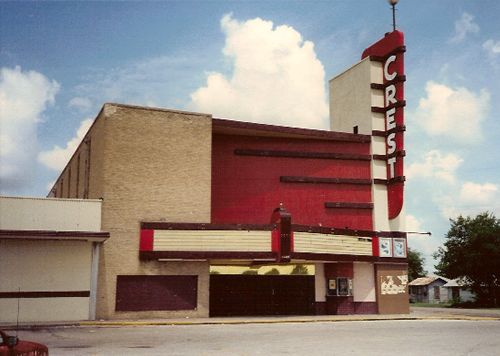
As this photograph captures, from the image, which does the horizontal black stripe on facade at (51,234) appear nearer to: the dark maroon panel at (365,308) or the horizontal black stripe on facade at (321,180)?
the horizontal black stripe on facade at (321,180)

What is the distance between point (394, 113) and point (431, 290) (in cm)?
7521

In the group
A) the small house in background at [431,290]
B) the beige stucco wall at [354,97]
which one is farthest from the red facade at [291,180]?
the small house in background at [431,290]

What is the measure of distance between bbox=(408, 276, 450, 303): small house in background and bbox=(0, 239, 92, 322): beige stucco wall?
85.9m

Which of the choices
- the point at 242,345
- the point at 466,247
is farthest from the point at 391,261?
the point at 466,247

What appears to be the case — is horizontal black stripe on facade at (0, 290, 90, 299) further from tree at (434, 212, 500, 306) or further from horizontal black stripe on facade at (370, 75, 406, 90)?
tree at (434, 212, 500, 306)

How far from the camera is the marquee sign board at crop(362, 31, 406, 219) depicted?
Result: 118 feet

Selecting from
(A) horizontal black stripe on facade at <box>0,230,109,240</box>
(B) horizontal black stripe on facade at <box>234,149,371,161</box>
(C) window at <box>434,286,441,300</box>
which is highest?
(B) horizontal black stripe on facade at <box>234,149,371,161</box>

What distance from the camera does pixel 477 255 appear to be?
5809 centimetres

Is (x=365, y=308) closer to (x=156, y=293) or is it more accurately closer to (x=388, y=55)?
(x=156, y=293)

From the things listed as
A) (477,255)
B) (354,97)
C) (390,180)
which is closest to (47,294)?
(390,180)

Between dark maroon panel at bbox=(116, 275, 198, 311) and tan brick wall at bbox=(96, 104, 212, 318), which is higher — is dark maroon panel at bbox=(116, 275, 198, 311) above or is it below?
below

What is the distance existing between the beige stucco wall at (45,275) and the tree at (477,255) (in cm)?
4451

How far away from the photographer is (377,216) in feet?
119

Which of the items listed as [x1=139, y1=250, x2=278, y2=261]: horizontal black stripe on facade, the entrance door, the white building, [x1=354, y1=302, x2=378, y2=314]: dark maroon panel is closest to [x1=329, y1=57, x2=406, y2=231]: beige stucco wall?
[x1=354, y1=302, x2=378, y2=314]: dark maroon panel
